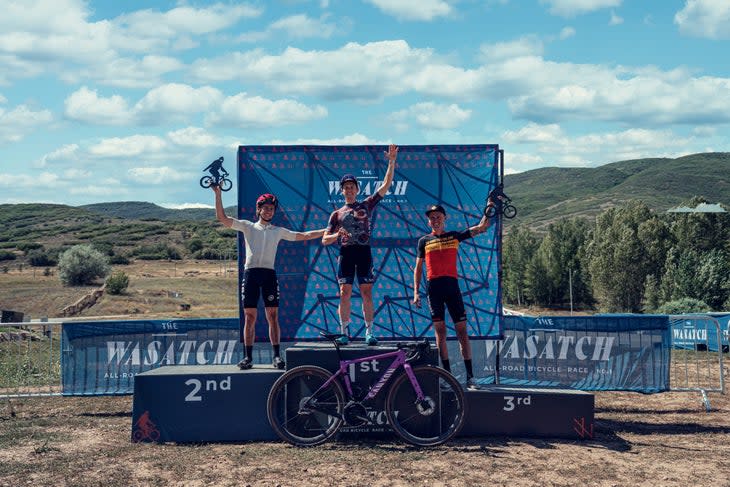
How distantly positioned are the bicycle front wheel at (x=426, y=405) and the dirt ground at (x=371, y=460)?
0.26 m

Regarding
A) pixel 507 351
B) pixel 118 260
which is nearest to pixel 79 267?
pixel 118 260

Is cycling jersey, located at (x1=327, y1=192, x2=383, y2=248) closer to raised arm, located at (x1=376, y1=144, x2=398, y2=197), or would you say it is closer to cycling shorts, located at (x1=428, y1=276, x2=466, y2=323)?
raised arm, located at (x1=376, y1=144, x2=398, y2=197)

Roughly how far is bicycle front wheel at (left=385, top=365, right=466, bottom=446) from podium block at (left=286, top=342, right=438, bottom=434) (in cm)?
18

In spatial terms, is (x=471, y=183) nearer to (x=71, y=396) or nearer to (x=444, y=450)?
(x=444, y=450)

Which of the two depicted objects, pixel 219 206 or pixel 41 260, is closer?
pixel 219 206

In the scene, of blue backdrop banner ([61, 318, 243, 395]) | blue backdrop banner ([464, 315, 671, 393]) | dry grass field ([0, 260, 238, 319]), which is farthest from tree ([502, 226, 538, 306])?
blue backdrop banner ([61, 318, 243, 395])

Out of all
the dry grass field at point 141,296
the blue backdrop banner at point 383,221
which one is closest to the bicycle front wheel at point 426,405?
the blue backdrop banner at point 383,221

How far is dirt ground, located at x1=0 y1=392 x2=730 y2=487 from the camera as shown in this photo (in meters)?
7.66

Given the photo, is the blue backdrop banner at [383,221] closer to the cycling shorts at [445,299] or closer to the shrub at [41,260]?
the cycling shorts at [445,299]

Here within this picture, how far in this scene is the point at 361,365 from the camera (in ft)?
30.2

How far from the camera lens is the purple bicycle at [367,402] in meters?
8.91

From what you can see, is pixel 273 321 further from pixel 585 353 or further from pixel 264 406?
pixel 585 353

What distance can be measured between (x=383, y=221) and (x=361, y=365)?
2.90 metres

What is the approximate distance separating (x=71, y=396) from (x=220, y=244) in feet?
319
